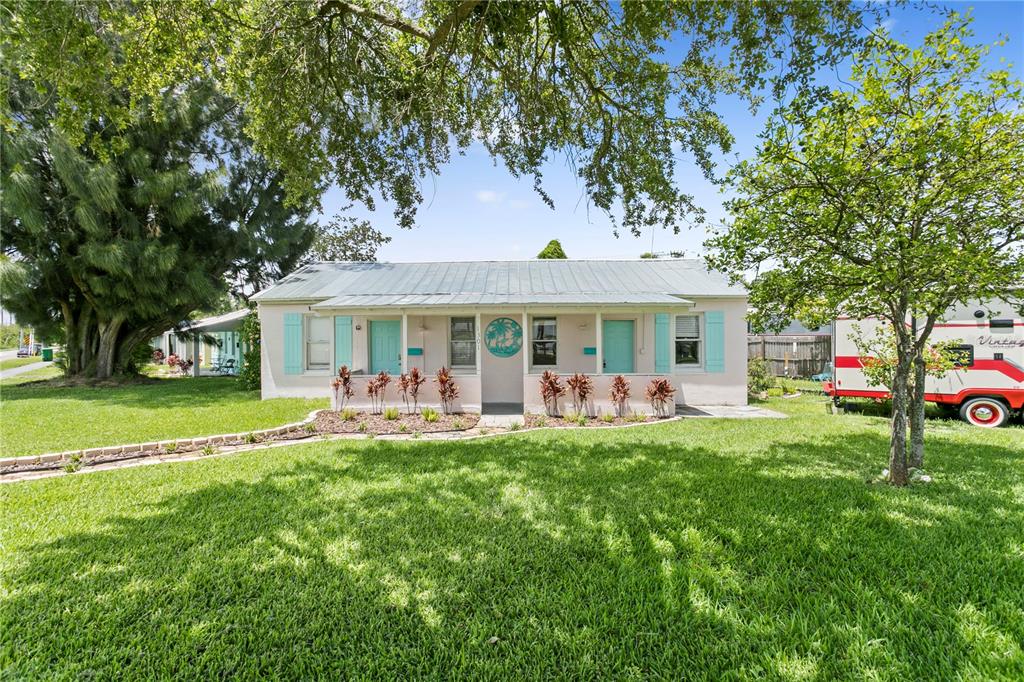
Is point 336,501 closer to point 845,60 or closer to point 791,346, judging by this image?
point 845,60

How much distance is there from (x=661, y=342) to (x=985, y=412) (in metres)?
6.15

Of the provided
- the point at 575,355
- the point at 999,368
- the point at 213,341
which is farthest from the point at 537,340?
the point at 213,341

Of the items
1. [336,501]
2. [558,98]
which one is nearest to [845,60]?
[558,98]

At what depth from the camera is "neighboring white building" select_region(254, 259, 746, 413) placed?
1065 cm

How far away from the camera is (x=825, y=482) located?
484cm

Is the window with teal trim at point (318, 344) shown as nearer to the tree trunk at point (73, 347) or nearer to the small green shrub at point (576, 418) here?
the small green shrub at point (576, 418)

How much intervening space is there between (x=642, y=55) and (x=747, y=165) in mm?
2727

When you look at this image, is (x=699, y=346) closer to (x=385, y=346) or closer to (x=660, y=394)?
(x=660, y=394)

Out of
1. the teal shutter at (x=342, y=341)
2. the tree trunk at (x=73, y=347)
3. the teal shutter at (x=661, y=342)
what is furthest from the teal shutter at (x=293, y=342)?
the tree trunk at (x=73, y=347)

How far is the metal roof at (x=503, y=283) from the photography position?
986 centimetres

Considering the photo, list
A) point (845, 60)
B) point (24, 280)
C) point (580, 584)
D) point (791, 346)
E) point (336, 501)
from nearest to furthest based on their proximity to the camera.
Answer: point (580, 584) → point (336, 501) → point (845, 60) → point (24, 280) → point (791, 346)

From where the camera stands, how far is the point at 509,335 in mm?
10984

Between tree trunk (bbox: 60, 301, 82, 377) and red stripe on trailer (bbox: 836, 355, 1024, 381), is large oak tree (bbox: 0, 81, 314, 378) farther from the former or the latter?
red stripe on trailer (bbox: 836, 355, 1024, 381)

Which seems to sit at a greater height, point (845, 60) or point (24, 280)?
point (845, 60)
